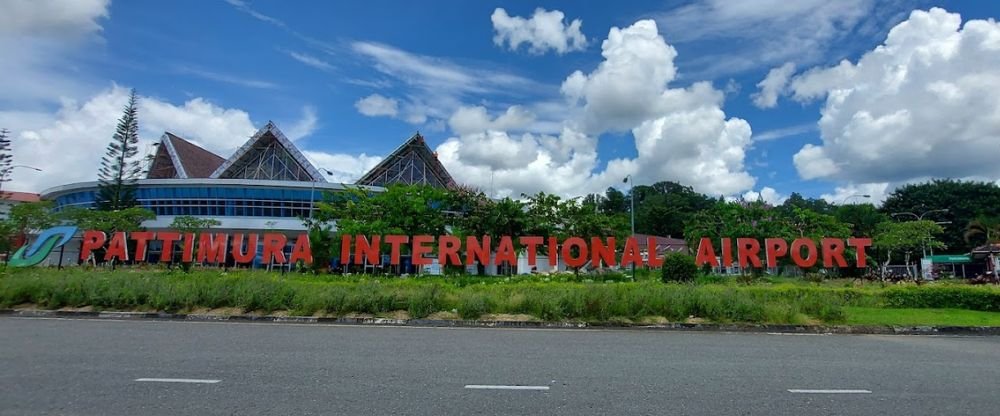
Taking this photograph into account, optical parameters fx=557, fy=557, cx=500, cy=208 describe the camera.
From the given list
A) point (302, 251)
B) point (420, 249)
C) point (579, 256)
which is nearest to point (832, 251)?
point (579, 256)

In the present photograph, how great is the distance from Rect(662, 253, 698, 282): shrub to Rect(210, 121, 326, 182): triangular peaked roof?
140 feet

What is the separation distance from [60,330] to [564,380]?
9.73 metres

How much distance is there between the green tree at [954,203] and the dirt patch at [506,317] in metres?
75.0

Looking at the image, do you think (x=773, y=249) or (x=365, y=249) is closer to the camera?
(x=773, y=249)

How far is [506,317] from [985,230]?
67505mm

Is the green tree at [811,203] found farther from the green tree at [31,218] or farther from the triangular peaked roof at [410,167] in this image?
the green tree at [31,218]

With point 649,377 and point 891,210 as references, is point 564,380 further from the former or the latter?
point 891,210

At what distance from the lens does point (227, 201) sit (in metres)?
53.7

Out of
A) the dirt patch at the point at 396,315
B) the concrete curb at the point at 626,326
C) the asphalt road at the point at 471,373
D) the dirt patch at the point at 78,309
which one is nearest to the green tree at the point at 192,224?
the dirt patch at the point at 78,309

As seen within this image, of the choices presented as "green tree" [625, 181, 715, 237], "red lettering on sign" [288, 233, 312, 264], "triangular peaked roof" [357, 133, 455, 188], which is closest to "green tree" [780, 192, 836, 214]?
"green tree" [625, 181, 715, 237]

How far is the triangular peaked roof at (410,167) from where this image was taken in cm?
6406

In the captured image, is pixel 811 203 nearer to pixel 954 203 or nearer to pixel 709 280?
pixel 954 203

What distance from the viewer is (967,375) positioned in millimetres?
7281

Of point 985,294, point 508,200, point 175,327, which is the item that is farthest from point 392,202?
point 985,294
